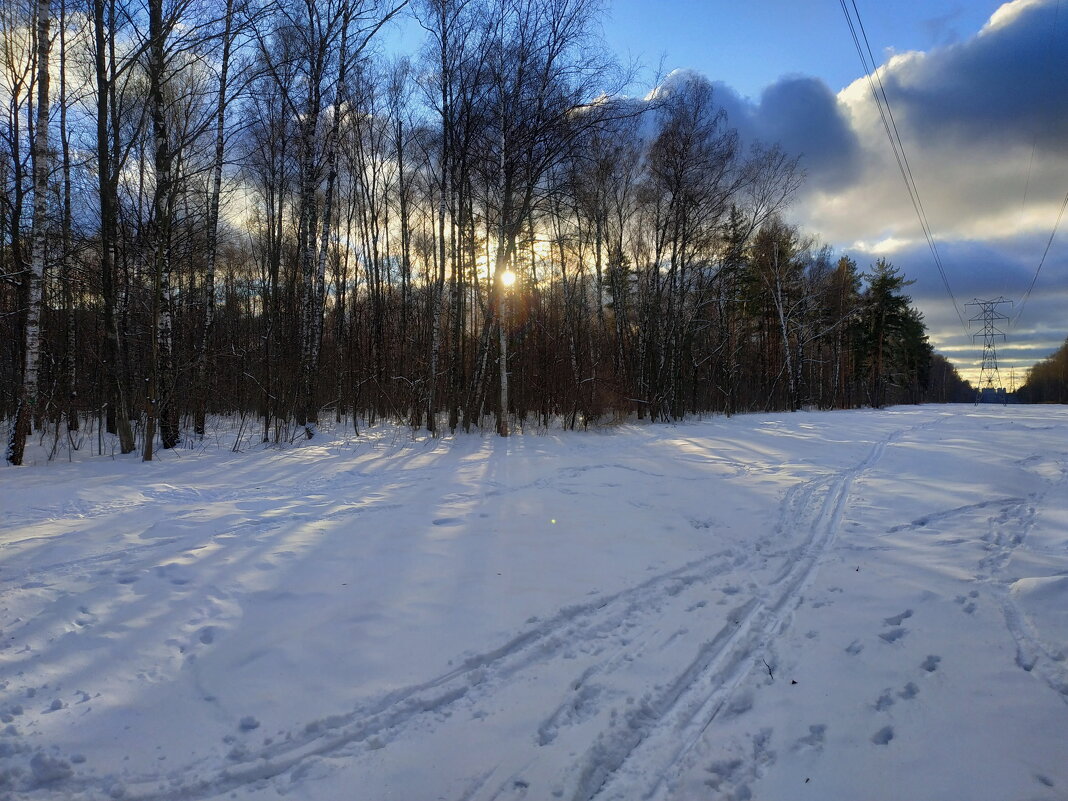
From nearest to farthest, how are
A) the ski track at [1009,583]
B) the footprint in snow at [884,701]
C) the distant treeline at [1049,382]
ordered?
the footprint in snow at [884,701] → the ski track at [1009,583] → the distant treeline at [1049,382]

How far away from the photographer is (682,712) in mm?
2646

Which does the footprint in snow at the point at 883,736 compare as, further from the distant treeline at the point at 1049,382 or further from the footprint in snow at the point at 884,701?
the distant treeline at the point at 1049,382

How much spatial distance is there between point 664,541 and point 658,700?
2560 millimetres

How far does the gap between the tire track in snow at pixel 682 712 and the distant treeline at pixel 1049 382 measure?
3169 inches

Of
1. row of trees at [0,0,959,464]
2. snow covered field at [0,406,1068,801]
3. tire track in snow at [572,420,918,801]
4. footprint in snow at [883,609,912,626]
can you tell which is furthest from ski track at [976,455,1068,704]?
row of trees at [0,0,959,464]

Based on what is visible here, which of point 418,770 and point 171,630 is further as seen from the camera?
point 171,630

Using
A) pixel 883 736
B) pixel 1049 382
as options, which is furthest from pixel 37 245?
pixel 1049 382

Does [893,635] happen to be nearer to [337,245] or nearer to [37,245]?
[37,245]

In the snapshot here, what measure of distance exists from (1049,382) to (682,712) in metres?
104

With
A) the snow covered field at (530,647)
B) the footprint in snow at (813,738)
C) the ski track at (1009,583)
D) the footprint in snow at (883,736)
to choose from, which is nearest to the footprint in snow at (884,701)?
the snow covered field at (530,647)

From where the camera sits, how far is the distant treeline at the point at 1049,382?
65581 mm

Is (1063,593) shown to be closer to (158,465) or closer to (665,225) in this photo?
(158,465)

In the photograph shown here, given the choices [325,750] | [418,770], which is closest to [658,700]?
[418,770]

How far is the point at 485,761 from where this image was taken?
2293 mm
